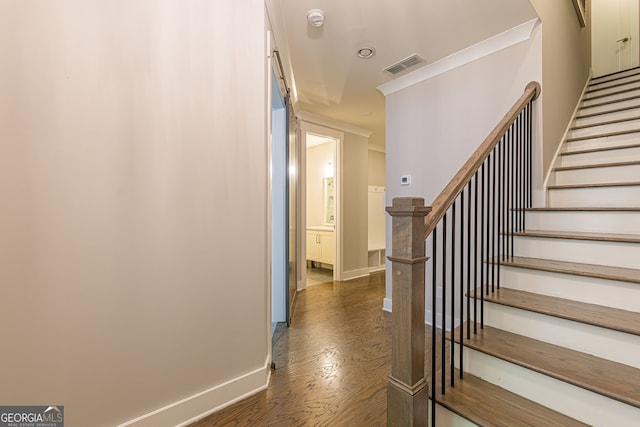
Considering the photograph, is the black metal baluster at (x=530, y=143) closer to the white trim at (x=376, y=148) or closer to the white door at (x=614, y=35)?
the white trim at (x=376, y=148)

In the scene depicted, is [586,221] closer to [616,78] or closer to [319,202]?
[616,78]

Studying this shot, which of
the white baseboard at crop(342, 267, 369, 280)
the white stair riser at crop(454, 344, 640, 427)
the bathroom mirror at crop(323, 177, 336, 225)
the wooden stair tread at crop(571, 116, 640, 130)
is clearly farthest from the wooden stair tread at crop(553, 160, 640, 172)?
the bathroom mirror at crop(323, 177, 336, 225)

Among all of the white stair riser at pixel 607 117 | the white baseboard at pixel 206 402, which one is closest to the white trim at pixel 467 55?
the white stair riser at pixel 607 117

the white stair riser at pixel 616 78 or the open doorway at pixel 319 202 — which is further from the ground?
the white stair riser at pixel 616 78

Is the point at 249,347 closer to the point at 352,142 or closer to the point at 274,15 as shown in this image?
the point at 274,15

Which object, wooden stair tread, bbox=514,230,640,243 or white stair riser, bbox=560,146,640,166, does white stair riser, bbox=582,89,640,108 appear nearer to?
white stair riser, bbox=560,146,640,166

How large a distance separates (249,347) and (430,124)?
2693 millimetres

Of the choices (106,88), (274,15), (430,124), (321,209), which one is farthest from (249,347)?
(321,209)

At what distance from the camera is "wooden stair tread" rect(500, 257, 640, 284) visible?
1426 mm

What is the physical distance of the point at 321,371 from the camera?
203 cm

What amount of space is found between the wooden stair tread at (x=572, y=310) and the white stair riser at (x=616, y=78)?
374 cm

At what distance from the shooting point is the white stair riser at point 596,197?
6.37 feet

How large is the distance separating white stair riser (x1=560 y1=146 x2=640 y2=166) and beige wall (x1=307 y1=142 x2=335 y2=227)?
13.2ft

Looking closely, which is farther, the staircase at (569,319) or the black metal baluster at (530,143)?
the black metal baluster at (530,143)
